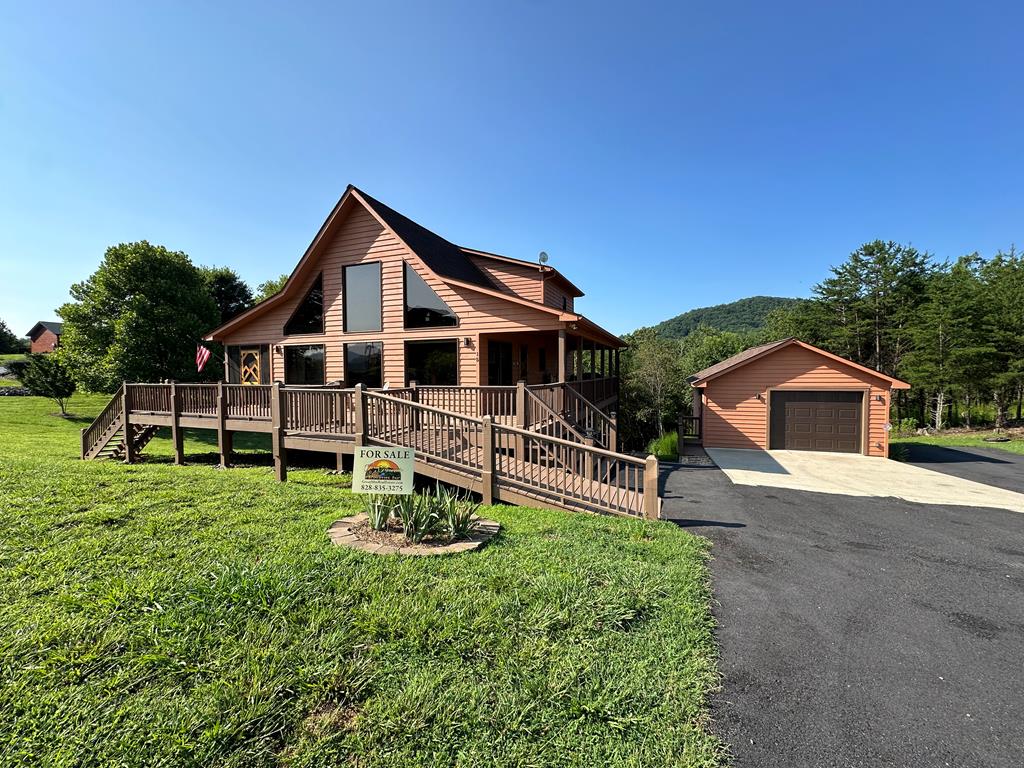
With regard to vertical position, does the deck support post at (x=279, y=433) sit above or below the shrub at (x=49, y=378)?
below

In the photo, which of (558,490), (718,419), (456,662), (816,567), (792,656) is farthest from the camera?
(718,419)

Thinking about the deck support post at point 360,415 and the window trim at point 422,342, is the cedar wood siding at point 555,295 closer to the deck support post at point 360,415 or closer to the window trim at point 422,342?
the window trim at point 422,342

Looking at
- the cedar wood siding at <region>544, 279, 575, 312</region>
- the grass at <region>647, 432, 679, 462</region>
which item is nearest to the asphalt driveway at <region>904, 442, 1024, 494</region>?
the grass at <region>647, 432, 679, 462</region>

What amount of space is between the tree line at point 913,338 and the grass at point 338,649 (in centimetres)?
1897

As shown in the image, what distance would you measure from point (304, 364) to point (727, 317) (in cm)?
9159

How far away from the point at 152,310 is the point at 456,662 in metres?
22.8

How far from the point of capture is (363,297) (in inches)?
474

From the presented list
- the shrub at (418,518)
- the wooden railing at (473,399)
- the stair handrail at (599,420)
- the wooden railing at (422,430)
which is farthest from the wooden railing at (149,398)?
the stair handrail at (599,420)

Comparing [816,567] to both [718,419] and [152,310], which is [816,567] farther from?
[152,310]

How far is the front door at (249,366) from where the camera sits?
13596mm

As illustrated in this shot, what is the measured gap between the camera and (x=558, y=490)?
650 cm

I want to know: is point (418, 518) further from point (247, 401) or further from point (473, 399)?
point (247, 401)

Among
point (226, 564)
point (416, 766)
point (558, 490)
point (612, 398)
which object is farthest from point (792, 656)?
point (612, 398)

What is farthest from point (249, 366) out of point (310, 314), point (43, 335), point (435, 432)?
point (43, 335)
